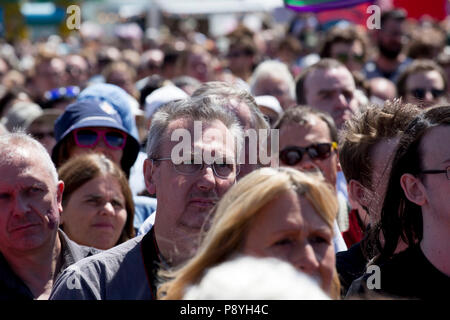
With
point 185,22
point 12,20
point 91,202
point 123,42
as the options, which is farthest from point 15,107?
point 185,22

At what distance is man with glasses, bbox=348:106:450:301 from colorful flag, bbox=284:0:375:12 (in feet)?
15.0

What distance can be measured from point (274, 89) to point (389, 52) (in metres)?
3.09

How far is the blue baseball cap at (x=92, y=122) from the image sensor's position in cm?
568

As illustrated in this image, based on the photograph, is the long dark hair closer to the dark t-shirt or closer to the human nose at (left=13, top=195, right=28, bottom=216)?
the dark t-shirt

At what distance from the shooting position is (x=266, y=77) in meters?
7.74

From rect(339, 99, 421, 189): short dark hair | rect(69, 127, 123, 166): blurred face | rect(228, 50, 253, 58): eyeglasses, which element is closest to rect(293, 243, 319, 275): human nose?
rect(339, 99, 421, 189): short dark hair

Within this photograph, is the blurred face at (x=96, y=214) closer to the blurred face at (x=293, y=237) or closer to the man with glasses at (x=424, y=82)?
the blurred face at (x=293, y=237)

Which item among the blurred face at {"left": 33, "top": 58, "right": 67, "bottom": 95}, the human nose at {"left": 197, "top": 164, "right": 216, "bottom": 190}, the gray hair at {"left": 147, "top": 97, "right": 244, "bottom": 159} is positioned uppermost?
the gray hair at {"left": 147, "top": 97, "right": 244, "bottom": 159}

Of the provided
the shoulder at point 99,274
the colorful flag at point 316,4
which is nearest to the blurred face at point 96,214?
the shoulder at point 99,274

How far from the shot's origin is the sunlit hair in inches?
198

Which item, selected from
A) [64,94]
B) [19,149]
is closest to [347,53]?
[64,94]

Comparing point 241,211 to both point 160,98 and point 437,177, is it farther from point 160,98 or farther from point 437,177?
point 160,98

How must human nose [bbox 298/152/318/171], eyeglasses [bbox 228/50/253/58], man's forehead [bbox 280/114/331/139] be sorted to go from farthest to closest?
eyeglasses [bbox 228/50/253/58], man's forehead [bbox 280/114/331/139], human nose [bbox 298/152/318/171]

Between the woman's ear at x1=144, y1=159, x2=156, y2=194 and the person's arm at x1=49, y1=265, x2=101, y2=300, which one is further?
the woman's ear at x1=144, y1=159, x2=156, y2=194
